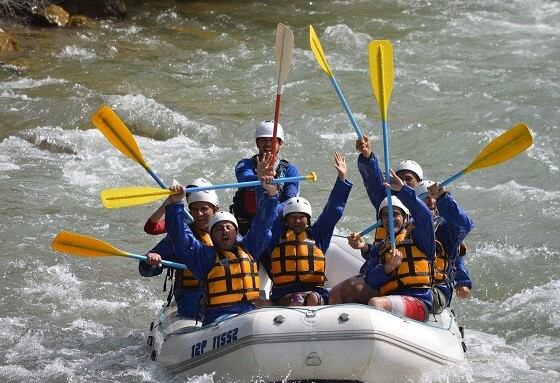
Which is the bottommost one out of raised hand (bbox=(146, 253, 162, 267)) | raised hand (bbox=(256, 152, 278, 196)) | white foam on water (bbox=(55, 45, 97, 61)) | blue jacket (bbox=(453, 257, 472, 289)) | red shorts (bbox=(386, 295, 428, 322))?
red shorts (bbox=(386, 295, 428, 322))

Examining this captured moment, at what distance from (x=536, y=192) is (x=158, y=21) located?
7647mm

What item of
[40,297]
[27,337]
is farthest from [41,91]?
[27,337]

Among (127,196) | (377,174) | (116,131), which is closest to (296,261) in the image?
(377,174)

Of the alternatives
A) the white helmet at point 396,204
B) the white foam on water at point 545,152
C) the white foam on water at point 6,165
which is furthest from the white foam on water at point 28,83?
the white helmet at point 396,204

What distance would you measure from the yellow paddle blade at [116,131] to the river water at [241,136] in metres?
1.46

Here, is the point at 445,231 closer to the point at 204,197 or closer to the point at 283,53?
the point at 204,197

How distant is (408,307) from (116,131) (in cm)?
231

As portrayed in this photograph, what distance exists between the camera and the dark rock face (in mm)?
17109

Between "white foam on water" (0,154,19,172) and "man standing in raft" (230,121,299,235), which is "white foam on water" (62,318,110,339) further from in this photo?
"white foam on water" (0,154,19,172)

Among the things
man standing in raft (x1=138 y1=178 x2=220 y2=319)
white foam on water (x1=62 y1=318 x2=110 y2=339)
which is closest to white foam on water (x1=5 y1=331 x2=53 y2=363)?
white foam on water (x1=62 y1=318 x2=110 y2=339)

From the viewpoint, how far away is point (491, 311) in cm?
902

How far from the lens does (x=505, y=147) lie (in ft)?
24.5

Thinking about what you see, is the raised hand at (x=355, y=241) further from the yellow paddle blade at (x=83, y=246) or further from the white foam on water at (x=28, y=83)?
the white foam on water at (x=28, y=83)

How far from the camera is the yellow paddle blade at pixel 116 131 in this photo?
7.49 metres
